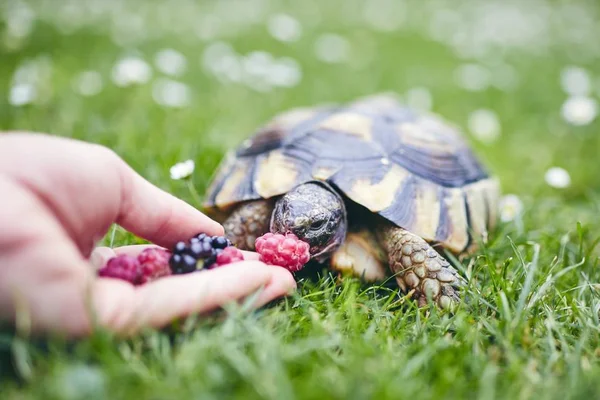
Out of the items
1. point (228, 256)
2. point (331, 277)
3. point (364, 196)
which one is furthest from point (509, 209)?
point (228, 256)

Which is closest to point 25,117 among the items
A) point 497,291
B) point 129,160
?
point 129,160

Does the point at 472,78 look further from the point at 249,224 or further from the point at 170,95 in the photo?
the point at 249,224

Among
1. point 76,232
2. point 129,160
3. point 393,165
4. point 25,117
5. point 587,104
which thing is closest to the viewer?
point 76,232

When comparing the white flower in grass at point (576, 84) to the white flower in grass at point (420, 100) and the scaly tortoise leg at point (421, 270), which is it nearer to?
the white flower in grass at point (420, 100)

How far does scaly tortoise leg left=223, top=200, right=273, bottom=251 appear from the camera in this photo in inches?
91.7

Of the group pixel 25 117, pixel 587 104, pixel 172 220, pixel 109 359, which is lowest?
pixel 25 117

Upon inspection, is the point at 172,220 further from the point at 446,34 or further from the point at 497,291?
the point at 446,34

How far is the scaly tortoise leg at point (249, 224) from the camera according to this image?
2.33 meters

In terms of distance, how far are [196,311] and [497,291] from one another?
1092mm

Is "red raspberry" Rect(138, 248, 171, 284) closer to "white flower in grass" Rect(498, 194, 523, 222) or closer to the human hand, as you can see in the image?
the human hand

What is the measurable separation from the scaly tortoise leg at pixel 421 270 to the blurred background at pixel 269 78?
1.16 meters

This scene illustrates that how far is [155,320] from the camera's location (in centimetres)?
145

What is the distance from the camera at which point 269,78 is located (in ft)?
14.4

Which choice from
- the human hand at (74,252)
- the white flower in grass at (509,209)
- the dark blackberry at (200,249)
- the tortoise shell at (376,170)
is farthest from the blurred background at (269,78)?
the human hand at (74,252)
